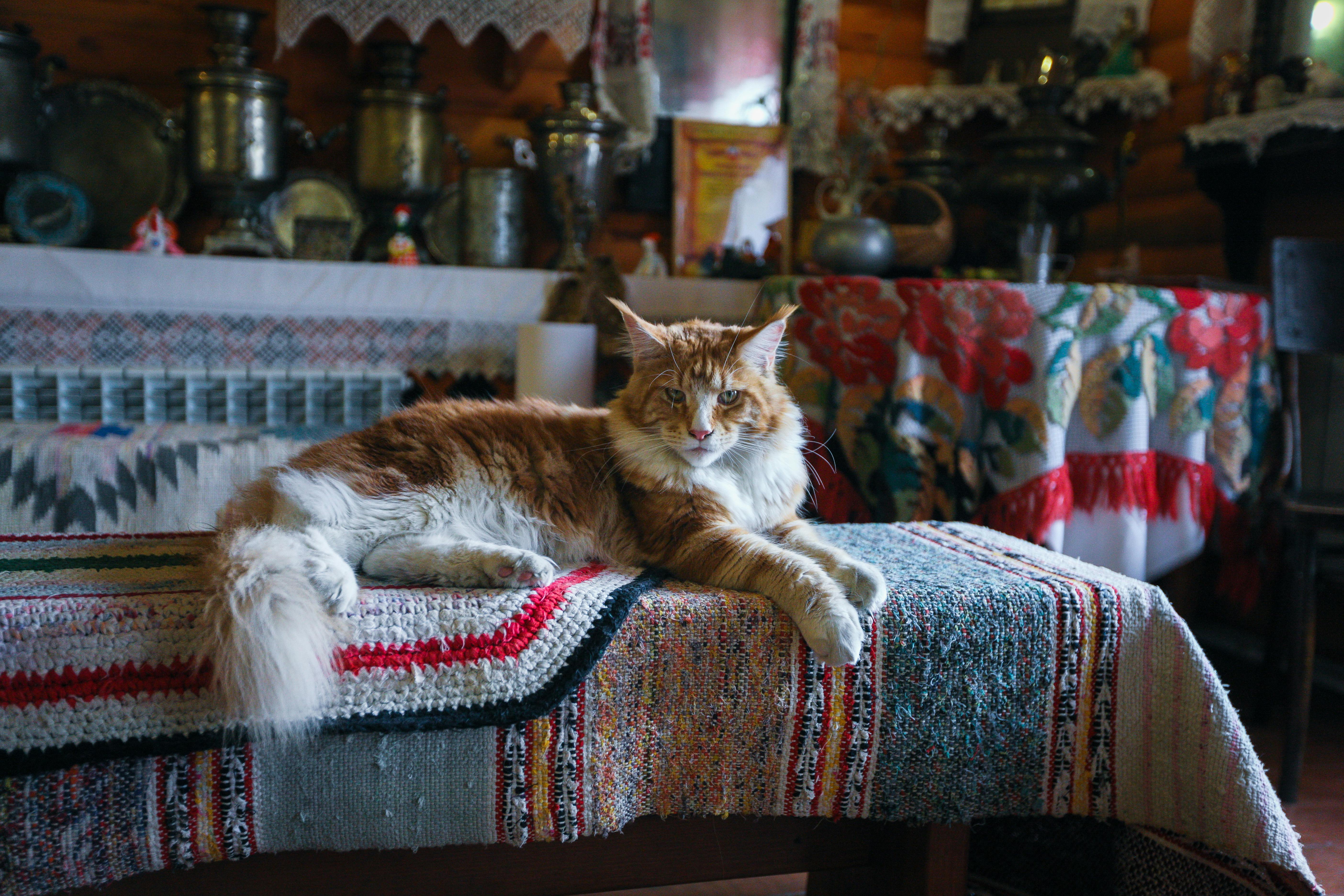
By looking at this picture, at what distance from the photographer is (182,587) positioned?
0.97m

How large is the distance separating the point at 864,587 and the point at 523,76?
8.23 feet

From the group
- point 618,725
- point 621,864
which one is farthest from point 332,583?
point 621,864

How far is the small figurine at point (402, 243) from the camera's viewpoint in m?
2.73

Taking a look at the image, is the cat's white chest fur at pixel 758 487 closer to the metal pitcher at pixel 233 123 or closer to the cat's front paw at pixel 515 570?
the cat's front paw at pixel 515 570

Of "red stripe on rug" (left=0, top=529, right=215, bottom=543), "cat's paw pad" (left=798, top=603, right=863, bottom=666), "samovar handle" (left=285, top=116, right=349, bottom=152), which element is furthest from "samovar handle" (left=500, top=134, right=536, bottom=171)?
"cat's paw pad" (left=798, top=603, right=863, bottom=666)

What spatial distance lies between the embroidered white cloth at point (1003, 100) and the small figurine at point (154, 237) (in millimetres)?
2202

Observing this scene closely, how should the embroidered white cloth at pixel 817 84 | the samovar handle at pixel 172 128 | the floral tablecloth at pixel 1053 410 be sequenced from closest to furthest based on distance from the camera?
the floral tablecloth at pixel 1053 410 < the samovar handle at pixel 172 128 < the embroidered white cloth at pixel 817 84

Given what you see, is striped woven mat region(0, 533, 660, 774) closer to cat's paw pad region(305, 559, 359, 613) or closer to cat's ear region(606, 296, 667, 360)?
cat's paw pad region(305, 559, 359, 613)

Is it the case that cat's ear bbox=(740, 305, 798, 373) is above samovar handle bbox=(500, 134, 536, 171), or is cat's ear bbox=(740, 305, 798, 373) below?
below

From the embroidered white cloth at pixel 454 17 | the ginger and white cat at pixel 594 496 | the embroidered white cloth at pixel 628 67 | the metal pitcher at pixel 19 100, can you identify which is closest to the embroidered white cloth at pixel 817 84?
the embroidered white cloth at pixel 628 67

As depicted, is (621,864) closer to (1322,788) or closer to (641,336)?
(641,336)

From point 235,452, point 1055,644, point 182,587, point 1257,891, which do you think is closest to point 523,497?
point 182,587

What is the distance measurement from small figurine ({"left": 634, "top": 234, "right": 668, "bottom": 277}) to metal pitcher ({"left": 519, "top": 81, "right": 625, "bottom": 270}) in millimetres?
174

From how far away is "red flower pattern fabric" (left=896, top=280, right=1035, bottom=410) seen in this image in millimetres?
2004
